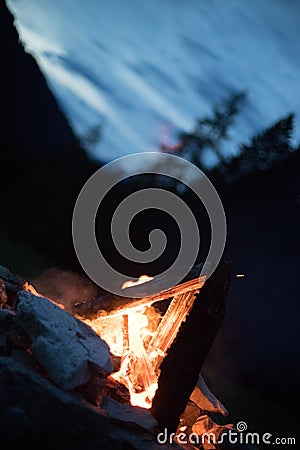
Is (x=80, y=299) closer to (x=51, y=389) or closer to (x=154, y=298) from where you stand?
(x=154, y=298)

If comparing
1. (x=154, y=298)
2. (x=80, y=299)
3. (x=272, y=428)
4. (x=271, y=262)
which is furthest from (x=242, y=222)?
(x=154, y=298)

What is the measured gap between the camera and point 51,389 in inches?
125

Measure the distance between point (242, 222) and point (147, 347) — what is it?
11.7m

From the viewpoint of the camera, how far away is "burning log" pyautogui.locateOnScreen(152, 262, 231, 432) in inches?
165

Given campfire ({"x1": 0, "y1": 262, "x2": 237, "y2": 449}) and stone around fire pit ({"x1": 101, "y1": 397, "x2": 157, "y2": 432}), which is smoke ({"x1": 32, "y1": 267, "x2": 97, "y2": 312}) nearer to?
campfire ({"x1": 0, "y1": 262, "x2": 237, "y2": 449})

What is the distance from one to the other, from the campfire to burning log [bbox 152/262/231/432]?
11 mm

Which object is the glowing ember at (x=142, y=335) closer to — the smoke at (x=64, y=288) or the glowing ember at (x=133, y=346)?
the glowing ember at (x=133, y=346)

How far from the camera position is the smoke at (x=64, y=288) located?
7.30 meters

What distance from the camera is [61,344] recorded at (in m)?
3.55

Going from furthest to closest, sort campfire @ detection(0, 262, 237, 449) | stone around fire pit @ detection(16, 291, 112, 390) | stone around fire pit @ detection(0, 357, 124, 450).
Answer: campfire @ detection(0, 262, 237, 449) < stone around fire pit @ detection(16, 291, 112, 390) < stone around fire pit @ detection(0, 357, 124, 450)

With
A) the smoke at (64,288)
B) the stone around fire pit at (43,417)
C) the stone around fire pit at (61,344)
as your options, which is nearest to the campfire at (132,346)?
the stone around fire pit at (61,344)

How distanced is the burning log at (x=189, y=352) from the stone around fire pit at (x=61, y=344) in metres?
0.92

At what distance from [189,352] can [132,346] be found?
Answer: 3.08 ft

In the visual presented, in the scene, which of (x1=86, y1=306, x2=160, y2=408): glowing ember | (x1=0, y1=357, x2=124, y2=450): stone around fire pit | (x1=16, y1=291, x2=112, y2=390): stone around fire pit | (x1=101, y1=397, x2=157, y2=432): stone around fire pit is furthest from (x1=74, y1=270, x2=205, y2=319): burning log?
(x1=0, y1=357, x2=124, y2=450): stone around fire pit
